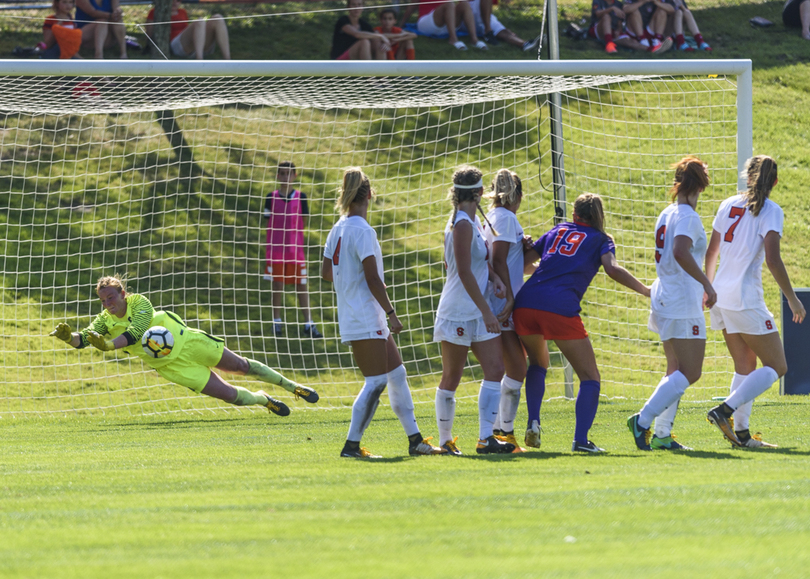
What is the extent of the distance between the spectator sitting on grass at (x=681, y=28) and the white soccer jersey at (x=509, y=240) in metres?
14.0

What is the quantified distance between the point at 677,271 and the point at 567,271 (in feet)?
2.27

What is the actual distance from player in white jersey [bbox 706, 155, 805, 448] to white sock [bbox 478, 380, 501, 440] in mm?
1385

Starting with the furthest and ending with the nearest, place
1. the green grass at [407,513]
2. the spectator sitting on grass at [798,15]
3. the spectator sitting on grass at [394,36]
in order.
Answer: the spectator sitting on grass at [798,15] → the spectator sitting on grass at [394,36] → the green grass at [407,513]

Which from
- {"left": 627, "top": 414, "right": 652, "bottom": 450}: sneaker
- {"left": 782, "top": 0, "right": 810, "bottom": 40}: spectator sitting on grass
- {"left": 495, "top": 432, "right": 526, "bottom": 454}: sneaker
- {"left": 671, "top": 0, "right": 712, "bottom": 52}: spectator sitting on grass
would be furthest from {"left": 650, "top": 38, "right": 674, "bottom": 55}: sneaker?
{"left": 495, "top": 432, "right": 526, "bottom": 454}: sneaker

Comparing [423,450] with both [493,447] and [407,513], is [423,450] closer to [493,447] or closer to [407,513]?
[493,447]

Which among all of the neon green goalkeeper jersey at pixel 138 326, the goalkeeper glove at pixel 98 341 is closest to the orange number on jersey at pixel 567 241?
the neon green goalkeeper jersey at pixel 138 326

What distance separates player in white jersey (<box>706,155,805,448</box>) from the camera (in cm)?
595

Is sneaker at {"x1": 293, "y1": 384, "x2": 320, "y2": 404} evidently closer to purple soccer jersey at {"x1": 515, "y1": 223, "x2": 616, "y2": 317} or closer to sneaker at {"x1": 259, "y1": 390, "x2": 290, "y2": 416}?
sneaker at {"x1": 259, "y1": 390, "x2": 290, "y2": 416}

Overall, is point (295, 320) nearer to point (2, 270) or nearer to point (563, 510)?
point (2, 270)

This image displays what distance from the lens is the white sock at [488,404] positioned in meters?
6.03

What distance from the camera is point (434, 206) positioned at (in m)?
13.3

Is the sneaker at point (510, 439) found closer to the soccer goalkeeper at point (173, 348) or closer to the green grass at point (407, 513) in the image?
the green grass at point (407, 513)


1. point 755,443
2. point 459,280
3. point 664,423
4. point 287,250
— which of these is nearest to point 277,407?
point 459,280

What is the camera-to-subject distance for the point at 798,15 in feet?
67.5
